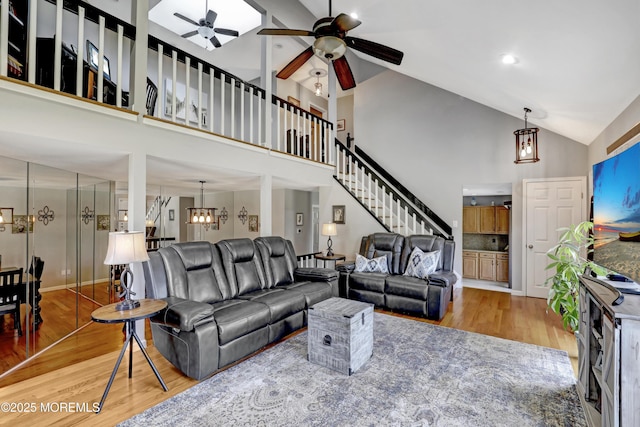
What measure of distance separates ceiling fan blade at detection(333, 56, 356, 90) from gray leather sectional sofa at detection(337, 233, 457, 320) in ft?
8.07

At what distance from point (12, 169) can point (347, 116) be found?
7.26m

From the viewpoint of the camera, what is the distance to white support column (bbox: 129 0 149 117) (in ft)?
10.1

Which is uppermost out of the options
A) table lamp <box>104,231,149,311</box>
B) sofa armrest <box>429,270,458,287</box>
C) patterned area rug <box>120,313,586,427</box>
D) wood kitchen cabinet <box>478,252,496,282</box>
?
table lamp <box>104,231,149,311</box>

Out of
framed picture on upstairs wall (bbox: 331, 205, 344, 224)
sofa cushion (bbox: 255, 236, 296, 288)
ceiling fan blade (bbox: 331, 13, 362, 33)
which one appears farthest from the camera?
framed picture on upstairs wall (bbox: 331, 205, 344, 224)

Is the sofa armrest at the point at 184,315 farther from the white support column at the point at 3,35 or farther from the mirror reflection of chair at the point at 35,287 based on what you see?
the white support column at the point at 3,35

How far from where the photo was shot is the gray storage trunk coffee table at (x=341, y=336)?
2.62 m

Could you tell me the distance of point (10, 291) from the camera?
3172 millimetres

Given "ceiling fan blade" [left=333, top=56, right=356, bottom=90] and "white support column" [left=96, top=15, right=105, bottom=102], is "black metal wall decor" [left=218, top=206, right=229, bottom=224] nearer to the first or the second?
"ceiling fan blade" [left=333, top=56, right=356, bottom=90]

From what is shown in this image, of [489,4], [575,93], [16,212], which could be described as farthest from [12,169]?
[575,93]

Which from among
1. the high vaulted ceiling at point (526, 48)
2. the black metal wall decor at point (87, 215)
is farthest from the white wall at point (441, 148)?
the black metal wall decor at point (87, 215)

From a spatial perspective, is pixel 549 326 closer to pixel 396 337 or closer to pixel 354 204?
pixel 396 337

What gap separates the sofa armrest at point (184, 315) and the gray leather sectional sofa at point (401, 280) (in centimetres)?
255

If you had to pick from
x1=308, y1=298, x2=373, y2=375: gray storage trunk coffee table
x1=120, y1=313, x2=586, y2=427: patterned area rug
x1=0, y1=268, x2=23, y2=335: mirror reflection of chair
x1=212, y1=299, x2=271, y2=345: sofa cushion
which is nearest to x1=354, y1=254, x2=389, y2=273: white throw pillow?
x1=120, y1=313, x2=586, y2=427: patterned area rug
